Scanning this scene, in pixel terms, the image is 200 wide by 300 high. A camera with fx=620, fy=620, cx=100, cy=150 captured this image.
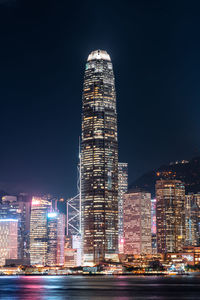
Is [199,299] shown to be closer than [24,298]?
Yes

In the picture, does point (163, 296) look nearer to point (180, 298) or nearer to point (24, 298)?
Answer: point (180, 298)

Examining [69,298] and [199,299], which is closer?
[199,299]

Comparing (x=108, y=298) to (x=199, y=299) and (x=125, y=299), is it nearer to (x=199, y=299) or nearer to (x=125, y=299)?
(x=125, y=299)

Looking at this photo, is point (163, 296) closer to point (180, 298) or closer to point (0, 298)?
point (180, 298)

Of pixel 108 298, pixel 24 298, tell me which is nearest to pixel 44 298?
pixel 24 298

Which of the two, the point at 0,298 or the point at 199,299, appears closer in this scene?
the point at 199,299

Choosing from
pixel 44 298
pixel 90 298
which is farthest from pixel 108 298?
pixel 44 298

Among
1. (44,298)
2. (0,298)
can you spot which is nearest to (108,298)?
(44,298)
